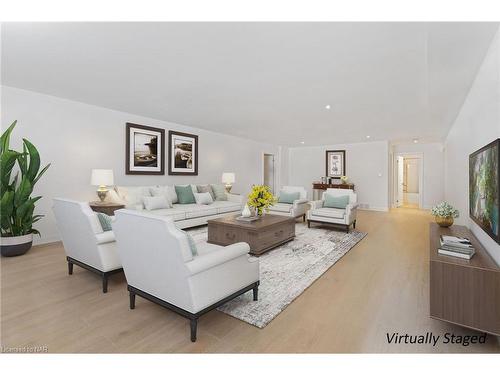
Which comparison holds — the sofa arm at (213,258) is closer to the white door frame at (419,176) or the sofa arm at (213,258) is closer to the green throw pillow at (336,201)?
the green throw pillow at (336,201)

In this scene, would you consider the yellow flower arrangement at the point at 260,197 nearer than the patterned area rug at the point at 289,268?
No

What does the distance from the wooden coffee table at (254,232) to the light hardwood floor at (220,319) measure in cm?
101

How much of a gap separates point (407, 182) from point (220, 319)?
12108 millimetres

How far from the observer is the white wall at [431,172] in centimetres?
855

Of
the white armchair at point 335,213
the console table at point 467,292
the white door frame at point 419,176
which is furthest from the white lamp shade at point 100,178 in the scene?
the white door frame at point 419,176

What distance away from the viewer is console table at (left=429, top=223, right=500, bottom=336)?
170 centimetres

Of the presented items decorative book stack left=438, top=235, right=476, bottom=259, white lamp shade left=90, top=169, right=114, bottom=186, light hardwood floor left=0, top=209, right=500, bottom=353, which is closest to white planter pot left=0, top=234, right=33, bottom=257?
light hardwood floor left=0, top=209, right=500, bottom=353

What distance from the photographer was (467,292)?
1.78 meters

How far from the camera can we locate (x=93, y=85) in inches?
145

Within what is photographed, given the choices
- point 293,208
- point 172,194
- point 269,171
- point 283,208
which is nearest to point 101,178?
point 172,194

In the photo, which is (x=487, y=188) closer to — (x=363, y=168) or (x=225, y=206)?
(x=225, y=206)
